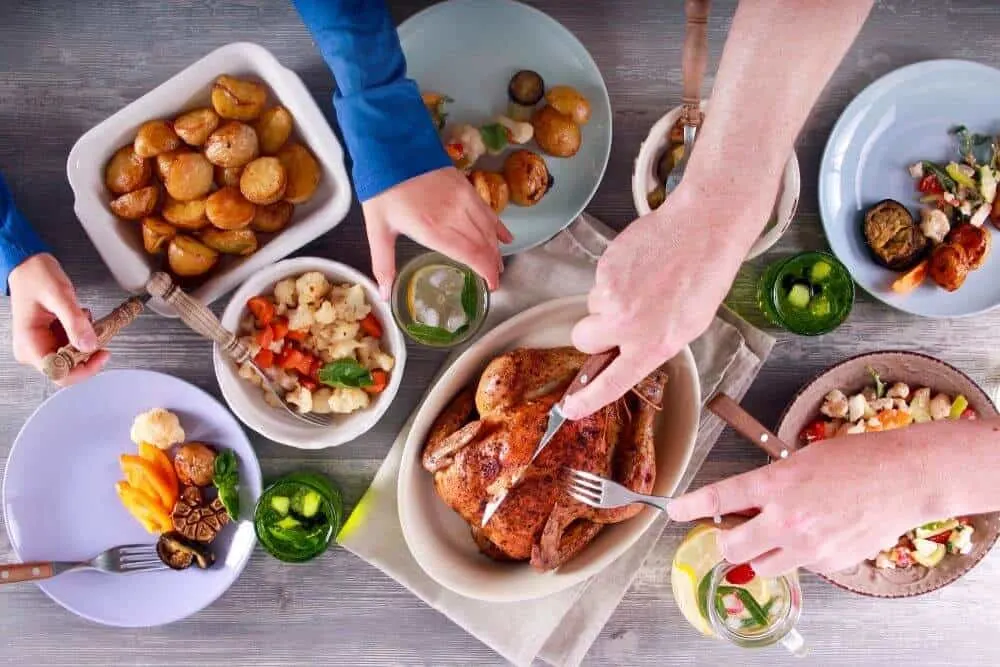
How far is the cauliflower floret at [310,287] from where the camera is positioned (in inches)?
56.9

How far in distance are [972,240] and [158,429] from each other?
1542 mm

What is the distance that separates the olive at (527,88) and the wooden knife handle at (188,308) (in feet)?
2.23

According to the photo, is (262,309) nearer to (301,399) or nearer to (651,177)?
(301,399)

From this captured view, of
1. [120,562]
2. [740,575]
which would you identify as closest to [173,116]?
[120,562]

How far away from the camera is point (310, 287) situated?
56.9 inches

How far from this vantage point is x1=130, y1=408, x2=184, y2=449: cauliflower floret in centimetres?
148

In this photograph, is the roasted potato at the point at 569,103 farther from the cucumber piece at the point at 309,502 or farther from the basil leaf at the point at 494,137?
the cucumber piece at the point at 309,502

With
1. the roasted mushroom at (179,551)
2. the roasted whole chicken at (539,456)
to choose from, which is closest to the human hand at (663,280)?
the roasted whole chicken at (539,456)

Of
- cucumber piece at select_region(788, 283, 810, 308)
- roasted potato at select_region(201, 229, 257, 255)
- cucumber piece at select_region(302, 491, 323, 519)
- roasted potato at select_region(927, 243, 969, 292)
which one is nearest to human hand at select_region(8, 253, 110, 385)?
roasted potato at select_region(201, 229, 257, 255)

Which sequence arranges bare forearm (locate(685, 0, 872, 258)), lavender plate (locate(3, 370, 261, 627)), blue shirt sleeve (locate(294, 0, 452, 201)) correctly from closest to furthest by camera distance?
1. bare forearm (locate(685, 0, 872, 258))
2. blue shirt sleeve (locate(294, 0, 452, 201))
3. lavender plate (locate(3, 370, 261, 627))

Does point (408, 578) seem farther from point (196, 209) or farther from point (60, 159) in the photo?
point (60, 159)

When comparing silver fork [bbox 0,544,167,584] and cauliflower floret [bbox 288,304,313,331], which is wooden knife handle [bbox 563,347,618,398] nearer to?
cauliflower floret [bbox 288,304,313,331]

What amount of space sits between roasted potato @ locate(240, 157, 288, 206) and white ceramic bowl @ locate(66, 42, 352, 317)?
0.08m

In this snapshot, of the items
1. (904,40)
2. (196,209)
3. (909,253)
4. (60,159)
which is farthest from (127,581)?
(904,40)
